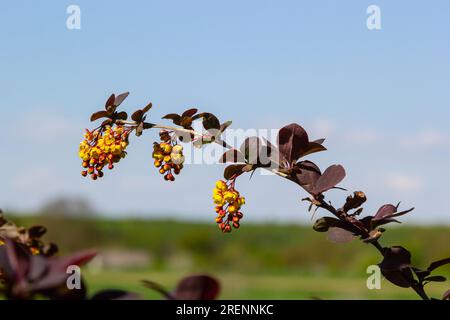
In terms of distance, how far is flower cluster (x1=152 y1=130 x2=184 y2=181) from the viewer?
35.4 inches

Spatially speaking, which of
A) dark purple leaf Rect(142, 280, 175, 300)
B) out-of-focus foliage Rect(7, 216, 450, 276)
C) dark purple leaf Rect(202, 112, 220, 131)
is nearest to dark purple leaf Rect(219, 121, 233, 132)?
dark purple leaf Rect(202, 112, 220, 131)

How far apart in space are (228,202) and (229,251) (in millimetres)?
32699

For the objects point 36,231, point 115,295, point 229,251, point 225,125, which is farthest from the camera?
point 229,251

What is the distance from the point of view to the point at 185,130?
0.88 m

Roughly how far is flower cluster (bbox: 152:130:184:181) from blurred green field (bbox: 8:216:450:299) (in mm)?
27241

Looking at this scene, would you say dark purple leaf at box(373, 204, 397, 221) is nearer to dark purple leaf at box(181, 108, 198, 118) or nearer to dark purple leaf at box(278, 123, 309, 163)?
dark purple leaf at box(278, 123, 309, 163)

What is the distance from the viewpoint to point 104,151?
92 centimetres

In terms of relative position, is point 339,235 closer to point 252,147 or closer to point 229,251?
point 252,147

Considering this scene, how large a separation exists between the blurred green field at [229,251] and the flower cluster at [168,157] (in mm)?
27241

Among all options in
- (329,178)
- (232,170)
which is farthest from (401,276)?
(232,170)

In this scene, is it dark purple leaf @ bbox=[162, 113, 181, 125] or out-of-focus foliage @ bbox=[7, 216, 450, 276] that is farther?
out-of-focus foliage @ bbox=[7, 216, 450, 276]
